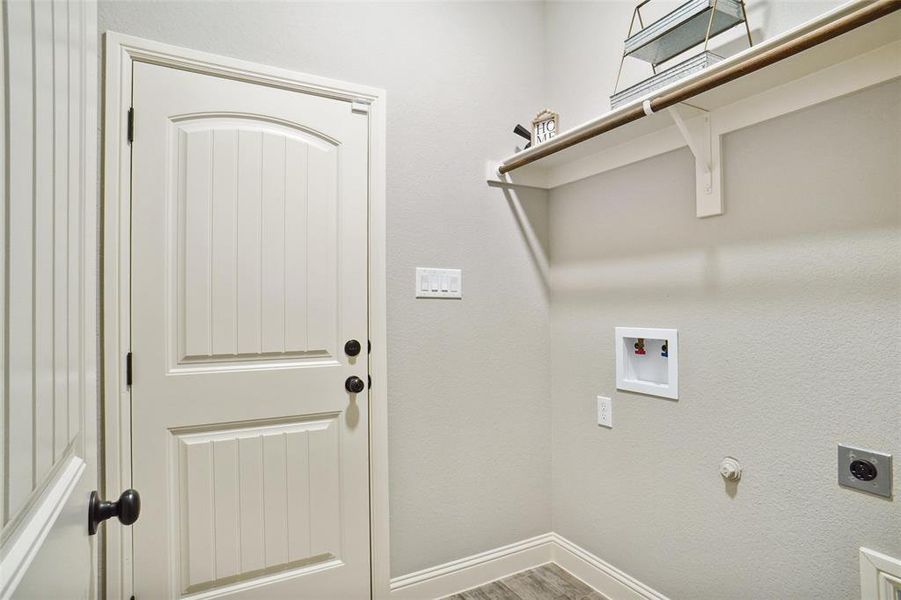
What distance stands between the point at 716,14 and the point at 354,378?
167 centimetres

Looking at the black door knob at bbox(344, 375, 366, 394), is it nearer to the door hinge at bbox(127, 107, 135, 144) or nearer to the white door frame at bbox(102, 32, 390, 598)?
the white door frame at bbox(102, 32, 390, 598)

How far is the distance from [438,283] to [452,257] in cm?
14

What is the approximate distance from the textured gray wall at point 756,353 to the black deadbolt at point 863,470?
0.05 metres

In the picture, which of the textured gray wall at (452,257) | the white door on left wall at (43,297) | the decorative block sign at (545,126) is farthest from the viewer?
the decorative block sign at (545,126)

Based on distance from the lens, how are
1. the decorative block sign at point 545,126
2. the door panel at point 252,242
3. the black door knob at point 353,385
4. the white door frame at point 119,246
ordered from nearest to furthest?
the white door frame at point 119,246 → the door panel at point 252,242 → the black door knob at point 353,385 → the decorative block sign at point 545,126

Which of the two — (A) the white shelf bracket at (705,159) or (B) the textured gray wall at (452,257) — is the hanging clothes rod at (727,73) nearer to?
(A) the white shelf bracket at (705,159)

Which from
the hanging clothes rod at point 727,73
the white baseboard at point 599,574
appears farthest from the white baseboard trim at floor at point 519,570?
the hanging clothes rod at point 727,73

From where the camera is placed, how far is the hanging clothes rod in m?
1.03

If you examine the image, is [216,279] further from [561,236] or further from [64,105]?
[561,236]

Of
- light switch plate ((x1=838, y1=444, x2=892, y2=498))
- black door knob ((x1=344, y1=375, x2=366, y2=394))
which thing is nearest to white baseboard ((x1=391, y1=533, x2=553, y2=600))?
black door knob ((x1=344, y1=375, x2=366, y2=394))

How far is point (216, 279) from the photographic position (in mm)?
1621

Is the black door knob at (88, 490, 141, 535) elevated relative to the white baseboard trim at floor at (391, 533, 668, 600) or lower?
elevated

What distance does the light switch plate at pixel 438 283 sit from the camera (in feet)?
6.54

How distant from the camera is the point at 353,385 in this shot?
1.80 m
